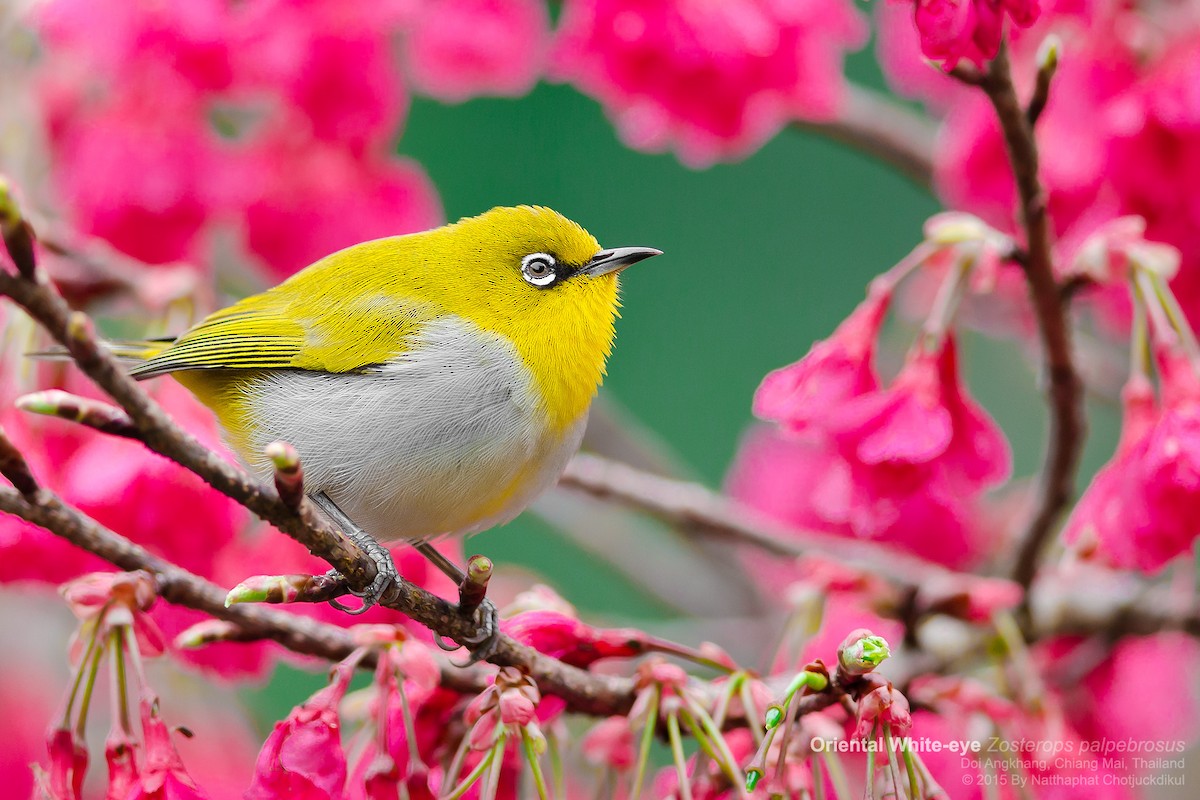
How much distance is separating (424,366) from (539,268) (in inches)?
9.6

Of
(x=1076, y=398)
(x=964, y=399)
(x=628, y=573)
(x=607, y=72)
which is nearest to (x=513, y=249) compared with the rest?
(x=607, y=72)

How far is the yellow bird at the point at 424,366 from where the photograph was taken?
1364 millimetres

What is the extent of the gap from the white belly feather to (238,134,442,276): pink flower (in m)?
0.64

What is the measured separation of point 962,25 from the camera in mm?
1067

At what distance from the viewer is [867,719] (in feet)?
3.26

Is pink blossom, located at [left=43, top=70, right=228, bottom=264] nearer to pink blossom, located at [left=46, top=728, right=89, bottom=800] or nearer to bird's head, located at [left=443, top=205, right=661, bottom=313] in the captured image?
bird's head, located at [left=443, top=205, right=661, bottom=313]

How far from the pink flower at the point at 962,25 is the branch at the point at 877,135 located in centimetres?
108

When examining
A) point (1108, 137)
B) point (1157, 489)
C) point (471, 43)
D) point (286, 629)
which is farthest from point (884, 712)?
point (471, 43)

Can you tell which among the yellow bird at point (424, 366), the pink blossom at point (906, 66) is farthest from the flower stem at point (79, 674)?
the pink blossom at point (906, 66)

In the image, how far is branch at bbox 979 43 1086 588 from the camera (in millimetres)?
1229

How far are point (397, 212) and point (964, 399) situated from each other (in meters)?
1.13

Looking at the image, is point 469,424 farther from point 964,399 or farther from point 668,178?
point 668,178

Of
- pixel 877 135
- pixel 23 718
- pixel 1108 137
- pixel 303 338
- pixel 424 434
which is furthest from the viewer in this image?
pixel 23 718

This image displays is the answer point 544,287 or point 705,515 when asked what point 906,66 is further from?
point 544,287
